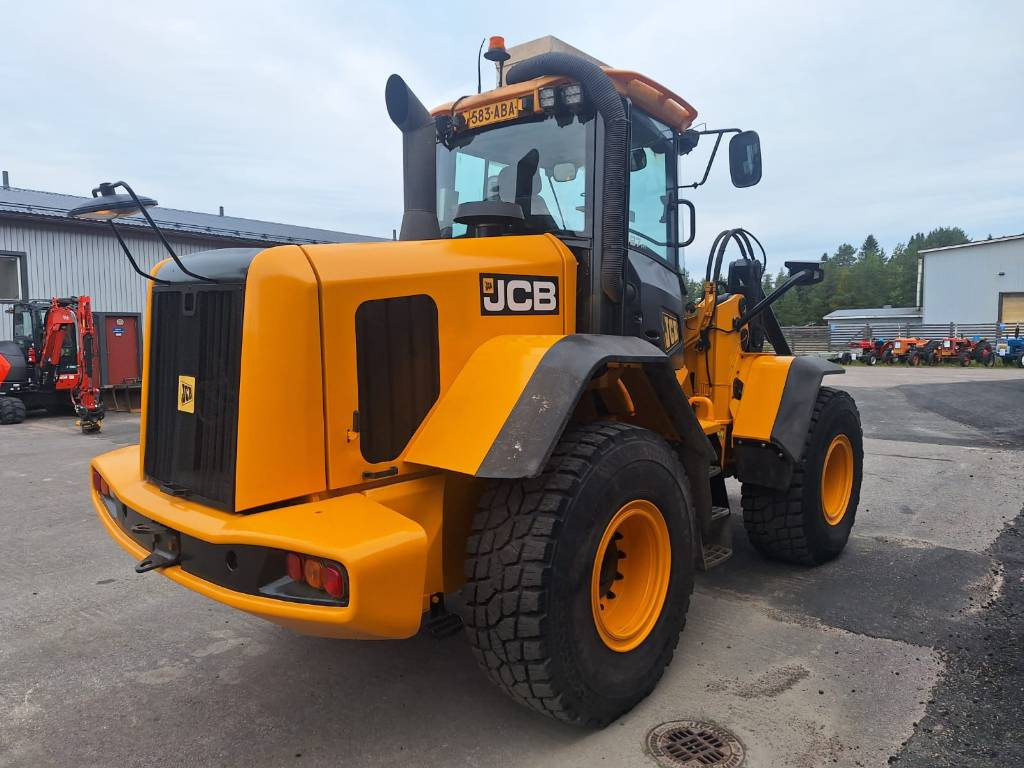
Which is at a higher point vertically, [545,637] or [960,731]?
[545,637]

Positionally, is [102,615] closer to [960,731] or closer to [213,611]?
[213,611]

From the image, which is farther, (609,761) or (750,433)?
(750,433)

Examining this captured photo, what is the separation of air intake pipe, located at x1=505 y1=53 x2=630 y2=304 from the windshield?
0.11 meters

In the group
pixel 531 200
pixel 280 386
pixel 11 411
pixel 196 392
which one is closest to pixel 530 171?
pixel 531 200

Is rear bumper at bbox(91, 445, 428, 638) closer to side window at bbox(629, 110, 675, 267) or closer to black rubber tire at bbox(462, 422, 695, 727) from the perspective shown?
black rubber tire at bbox(462, 422, 695, 727)

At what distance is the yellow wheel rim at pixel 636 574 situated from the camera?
305 centimetres

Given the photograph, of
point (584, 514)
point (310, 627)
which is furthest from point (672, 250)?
point (310, 627)

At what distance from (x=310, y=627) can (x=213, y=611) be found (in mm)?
2163

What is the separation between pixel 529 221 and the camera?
353 centimetres

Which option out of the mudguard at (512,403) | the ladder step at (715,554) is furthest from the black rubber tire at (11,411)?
the ladder step at (715,554)

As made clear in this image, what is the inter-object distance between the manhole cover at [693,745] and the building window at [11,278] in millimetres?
19025

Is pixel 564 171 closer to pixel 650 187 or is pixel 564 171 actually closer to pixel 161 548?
pixel 650 187

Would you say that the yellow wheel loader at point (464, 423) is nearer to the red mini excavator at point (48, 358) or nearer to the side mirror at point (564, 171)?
the side mirror at point (564, 171)

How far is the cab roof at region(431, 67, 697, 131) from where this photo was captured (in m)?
3.58
